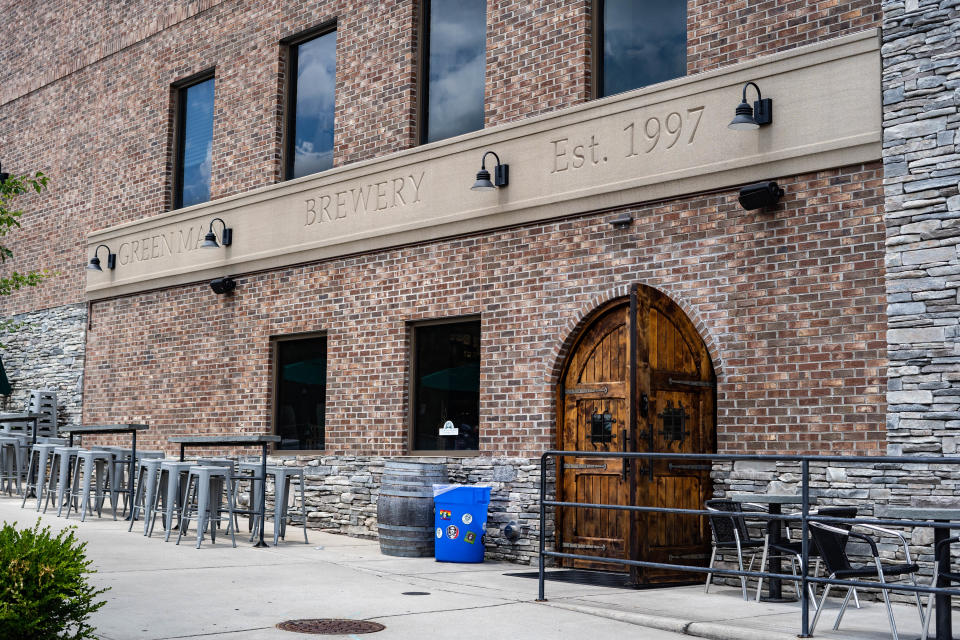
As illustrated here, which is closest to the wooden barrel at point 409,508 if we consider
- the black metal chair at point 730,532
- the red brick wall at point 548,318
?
the red brick wall at point 548,318

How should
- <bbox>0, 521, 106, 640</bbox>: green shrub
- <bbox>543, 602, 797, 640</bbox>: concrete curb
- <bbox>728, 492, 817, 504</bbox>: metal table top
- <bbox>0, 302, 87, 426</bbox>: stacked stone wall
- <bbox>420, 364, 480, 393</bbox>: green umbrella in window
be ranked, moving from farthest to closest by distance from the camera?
<bbox>0, 302, 87, 426</bbox>: stacked stone wall
<bbox>420, 364, 480, 393</bbox>: green umbrella in window
<bbox>728, 492, 817, 504</bbox>: metal table top
<bbox>543, 602, 797, 640</bbox>: concrete curb
<bbox>0, 521, 106, 640</bbox>: green shrub

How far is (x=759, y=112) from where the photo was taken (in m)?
9.25

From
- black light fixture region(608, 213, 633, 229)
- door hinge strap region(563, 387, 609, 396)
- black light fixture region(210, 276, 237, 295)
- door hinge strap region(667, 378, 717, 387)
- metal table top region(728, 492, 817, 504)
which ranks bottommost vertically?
metal table top region(728, 492, 817, 504)

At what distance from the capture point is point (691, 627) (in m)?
6.86

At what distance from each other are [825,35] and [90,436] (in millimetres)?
12417

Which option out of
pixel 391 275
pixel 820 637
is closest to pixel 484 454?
pixel 391 275

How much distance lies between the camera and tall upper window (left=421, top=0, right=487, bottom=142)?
1214 cm

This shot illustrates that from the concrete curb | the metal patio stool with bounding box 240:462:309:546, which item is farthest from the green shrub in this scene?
the metal patio stool with bounding box 240:462:309:546

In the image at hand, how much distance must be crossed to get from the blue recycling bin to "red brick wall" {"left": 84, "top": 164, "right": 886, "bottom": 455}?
698 millimetres

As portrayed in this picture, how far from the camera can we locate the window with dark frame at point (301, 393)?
1342 cm

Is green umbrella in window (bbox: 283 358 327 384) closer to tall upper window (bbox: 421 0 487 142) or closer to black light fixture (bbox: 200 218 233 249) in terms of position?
black light fixture (bbox: 200 218 233 249)

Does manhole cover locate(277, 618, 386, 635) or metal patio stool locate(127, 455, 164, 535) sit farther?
metal patio stool locate(127, 455, 164, 535)

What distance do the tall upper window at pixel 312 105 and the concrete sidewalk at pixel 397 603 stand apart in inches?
219

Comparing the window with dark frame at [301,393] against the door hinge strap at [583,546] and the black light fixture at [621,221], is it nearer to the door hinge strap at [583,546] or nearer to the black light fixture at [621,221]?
the door hinge strap at [583,546]
